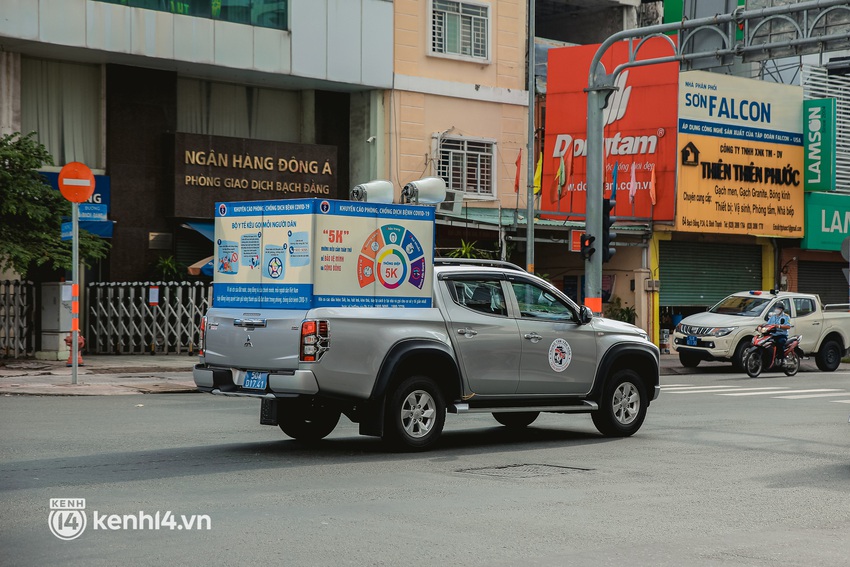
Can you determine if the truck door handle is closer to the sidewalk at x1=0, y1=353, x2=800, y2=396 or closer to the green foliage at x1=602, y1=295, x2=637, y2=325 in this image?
the sidewalk at x1=0, y1=353, x2=800, y2=396

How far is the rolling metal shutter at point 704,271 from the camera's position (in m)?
36.3

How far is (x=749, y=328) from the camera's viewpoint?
1113 inches

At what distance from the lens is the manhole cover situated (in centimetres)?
1074

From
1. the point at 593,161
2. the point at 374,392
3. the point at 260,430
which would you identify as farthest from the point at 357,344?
the point at 593,161

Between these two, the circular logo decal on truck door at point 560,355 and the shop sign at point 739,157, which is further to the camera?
the shop sign at point 739,157

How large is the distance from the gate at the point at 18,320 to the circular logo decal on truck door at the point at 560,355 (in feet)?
51.6

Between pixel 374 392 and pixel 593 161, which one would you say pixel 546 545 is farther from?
pixel 593 161

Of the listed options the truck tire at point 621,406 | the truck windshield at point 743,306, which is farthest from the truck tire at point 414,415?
the truck windshield at point 743,306

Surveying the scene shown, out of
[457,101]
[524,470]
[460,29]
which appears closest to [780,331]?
[457,101]

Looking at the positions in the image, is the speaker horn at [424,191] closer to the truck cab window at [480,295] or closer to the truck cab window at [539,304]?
the truck cab window at [539,304]

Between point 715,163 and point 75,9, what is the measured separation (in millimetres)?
18408

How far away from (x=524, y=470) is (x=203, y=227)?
789 inches

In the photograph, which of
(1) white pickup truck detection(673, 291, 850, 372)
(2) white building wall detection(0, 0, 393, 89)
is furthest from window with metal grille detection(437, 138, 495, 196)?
(1) white pickup truck detection(673, 291, 850, 372)

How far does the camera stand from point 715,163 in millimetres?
35375
